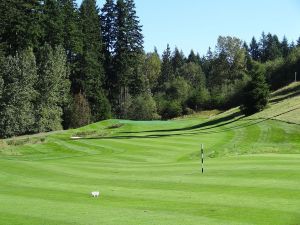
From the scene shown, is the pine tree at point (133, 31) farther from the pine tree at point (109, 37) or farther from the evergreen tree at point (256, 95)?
the evergreen tree at point (256, 95)

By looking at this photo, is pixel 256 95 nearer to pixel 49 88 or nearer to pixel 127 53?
pixel 49 88

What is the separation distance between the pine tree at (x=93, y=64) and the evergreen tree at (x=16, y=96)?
73.5 feet

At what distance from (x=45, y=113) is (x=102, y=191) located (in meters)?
54.1

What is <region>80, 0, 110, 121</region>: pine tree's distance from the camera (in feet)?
282

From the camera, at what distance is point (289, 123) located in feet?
136

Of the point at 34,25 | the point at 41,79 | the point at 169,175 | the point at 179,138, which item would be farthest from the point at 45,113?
the point at 169,175

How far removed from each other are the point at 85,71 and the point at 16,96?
25.3 metres

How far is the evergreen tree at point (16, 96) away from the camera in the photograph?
60594 mm

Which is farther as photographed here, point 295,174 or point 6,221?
point 295,174

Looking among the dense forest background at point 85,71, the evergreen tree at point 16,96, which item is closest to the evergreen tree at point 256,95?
the dense forest background at point 85,71

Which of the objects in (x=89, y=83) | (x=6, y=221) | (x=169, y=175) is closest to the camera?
(x=6, y=221)

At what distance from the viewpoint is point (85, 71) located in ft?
279

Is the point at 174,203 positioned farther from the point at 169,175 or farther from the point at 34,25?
the point at 34,25

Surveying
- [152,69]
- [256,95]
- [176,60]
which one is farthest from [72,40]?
[176,60]
